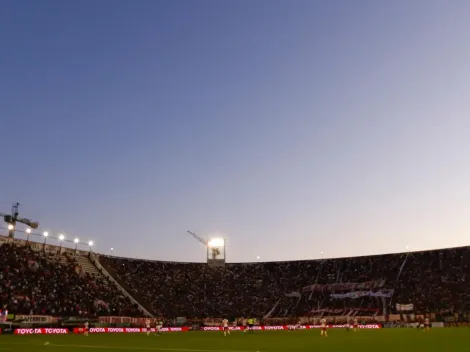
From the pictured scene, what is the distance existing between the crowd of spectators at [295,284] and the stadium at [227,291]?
0.23 m

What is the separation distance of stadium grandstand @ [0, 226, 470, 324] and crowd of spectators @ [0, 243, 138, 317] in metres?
0.22

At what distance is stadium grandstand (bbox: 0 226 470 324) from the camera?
82.6 meters

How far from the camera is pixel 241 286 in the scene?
396 ft

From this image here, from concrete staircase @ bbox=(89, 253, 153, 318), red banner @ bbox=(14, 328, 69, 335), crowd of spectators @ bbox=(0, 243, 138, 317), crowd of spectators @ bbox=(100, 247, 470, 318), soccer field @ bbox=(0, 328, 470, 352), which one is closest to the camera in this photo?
soccer field @ bbox=(0, 328, 470, 352)

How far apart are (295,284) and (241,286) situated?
13149mm

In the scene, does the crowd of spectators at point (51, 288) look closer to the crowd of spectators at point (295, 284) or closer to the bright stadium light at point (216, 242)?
the crowd of spectators at point (295, 284)

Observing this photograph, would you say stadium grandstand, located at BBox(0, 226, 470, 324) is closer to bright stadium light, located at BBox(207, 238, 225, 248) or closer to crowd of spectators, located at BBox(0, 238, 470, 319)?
crowd of spectators, located at BBox(0, 238, 470, 319)

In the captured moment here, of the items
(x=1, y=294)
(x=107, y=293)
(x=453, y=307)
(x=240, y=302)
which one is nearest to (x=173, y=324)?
(x=107, y=293)

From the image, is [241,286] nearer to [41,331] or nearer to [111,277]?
[111,277]

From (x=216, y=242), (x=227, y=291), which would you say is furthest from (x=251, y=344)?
(x=216, y=242)

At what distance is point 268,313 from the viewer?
4281 inches

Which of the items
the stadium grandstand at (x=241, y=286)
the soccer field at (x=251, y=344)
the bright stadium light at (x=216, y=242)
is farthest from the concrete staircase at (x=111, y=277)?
the soccer field at (x=251, y=344)

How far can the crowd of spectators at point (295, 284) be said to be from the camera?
101 m

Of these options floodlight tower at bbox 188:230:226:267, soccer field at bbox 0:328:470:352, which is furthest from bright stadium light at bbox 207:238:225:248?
soccer field at bbox 0:328:470:352
